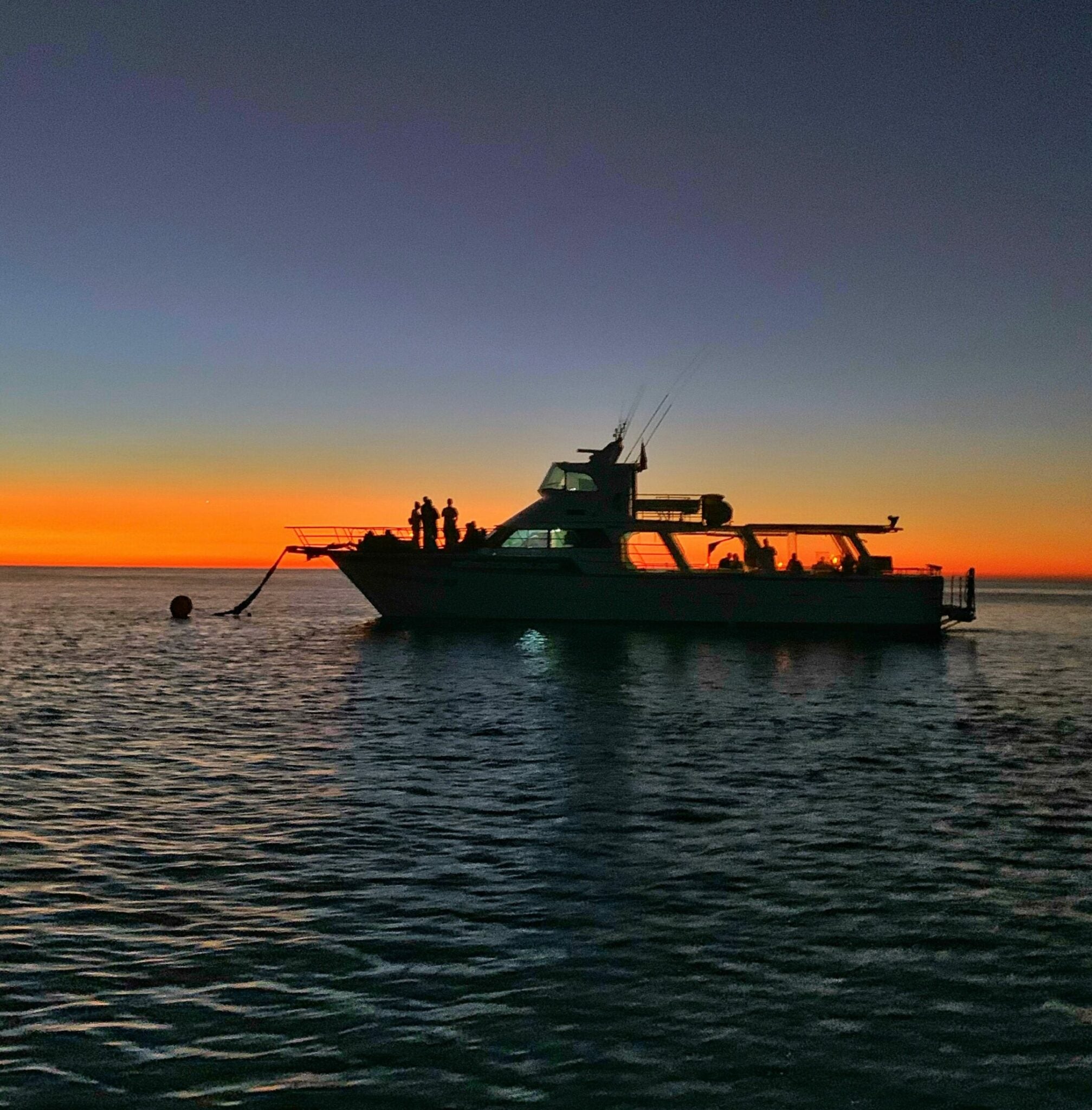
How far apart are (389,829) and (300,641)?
3408cm

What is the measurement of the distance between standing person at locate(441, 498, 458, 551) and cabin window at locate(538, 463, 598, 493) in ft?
12.4

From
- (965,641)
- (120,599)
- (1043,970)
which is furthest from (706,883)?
(120,599)

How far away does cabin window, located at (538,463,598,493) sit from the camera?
44.8 meters

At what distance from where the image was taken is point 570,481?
45031 millimetres

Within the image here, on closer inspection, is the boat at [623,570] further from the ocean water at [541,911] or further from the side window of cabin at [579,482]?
the ocean water at [541,911]

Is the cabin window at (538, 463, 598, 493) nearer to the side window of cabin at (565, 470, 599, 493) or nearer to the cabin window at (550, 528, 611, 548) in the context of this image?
the side window of cabin at (565, 470, 599, 493)

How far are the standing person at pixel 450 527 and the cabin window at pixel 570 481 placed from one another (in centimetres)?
377

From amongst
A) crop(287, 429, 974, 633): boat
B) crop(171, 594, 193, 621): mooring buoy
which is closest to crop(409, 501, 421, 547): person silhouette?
crop(287, 429, 974, 633): boat

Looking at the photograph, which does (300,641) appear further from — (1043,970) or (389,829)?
(1043,970)

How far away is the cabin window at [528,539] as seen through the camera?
4444 centimetres

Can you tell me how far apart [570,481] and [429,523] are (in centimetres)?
595

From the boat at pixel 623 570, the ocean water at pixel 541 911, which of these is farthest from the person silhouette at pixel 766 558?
the ocean water at pixel 541 911

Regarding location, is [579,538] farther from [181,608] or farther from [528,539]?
[181,608]

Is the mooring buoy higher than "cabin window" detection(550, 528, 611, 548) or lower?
lower
